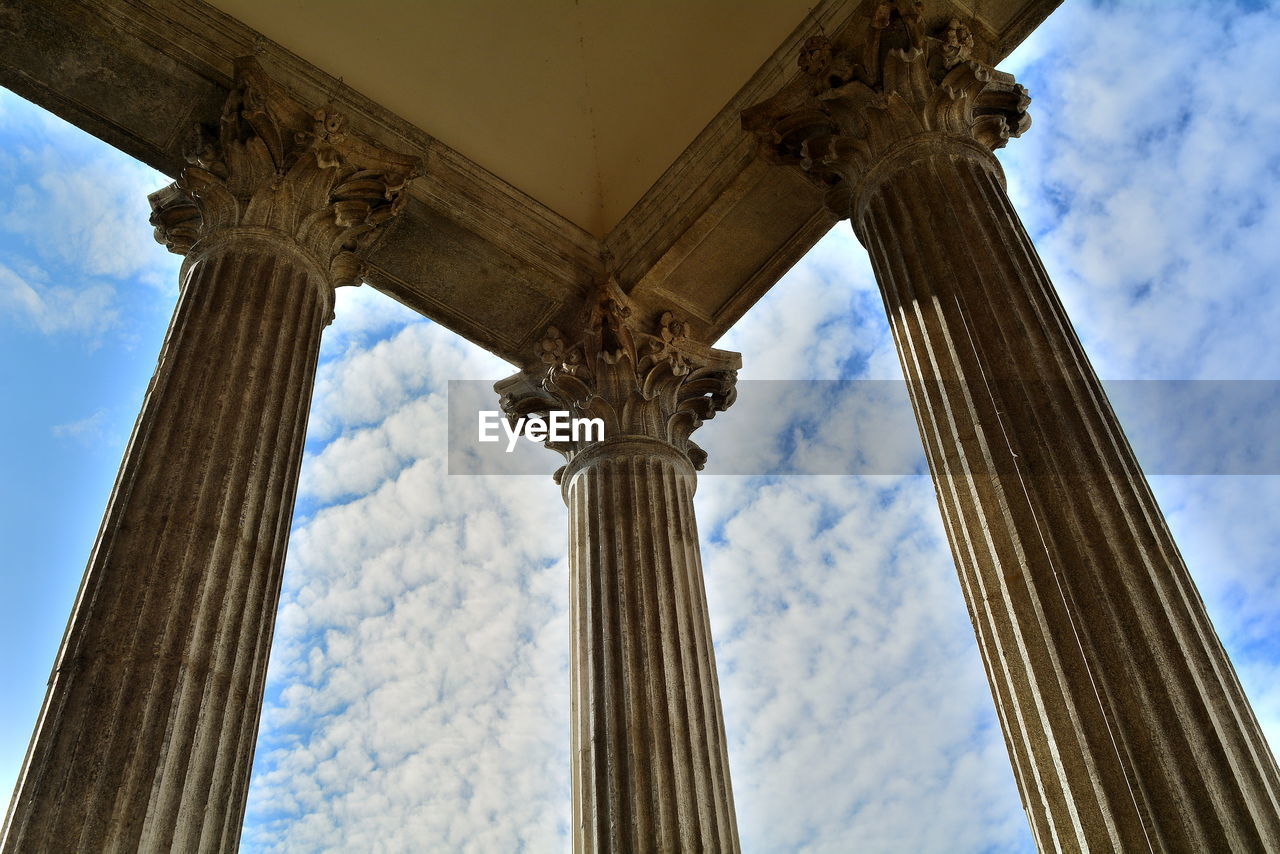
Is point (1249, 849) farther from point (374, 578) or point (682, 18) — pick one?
point (374, 578)

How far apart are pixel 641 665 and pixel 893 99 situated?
8.55 meters

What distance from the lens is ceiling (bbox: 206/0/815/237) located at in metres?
18.0

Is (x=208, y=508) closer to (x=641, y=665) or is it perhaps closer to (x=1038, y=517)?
(x=641, y=665)

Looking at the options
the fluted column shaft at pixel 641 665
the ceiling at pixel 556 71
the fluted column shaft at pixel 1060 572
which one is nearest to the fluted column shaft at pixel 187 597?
the fluted column shaft at pixel 641 665

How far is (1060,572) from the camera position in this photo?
905 cm

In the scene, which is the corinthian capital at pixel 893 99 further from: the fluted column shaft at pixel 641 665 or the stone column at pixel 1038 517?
the fluted column shaft at pixel 641 665

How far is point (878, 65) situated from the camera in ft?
48.1

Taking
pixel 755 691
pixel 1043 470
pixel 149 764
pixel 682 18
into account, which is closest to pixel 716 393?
pixel 682 18

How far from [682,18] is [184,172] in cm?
898

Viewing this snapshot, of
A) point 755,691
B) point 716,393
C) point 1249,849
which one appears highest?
point 716,393

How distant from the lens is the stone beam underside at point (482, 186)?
15.8 m

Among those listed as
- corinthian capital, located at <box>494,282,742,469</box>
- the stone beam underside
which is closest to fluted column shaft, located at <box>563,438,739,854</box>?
corinthian capital, located at <box>494,282,742,469</box>

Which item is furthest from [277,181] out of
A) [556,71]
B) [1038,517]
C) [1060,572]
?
[1060,572]

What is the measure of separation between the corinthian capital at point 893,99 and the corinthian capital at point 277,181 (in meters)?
6.73
